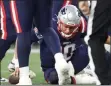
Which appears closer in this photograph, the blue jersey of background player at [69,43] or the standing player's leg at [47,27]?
the standing player's leg at [47,27]

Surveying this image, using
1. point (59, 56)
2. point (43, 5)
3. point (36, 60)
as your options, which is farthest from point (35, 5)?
point (36, 60)

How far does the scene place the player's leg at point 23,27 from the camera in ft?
11.4

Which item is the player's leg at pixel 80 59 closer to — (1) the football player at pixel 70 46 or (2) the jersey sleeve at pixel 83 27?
(1) the football player at pixel 70 46

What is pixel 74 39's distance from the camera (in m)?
4.43

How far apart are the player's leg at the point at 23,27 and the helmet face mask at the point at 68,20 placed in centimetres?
58

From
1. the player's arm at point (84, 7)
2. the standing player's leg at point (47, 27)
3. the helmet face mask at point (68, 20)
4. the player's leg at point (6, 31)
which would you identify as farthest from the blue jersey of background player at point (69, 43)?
the player's arm at point (84, 7)

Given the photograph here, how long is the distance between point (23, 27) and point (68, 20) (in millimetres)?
625

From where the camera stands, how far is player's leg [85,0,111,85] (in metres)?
3.38

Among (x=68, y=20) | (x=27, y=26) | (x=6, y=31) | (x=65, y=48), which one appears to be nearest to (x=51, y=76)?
(x=65, y=48)

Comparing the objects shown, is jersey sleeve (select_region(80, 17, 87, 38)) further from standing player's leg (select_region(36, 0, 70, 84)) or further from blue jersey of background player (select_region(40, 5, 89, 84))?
standing player's leg (select_region(36, 0, 70, 84))

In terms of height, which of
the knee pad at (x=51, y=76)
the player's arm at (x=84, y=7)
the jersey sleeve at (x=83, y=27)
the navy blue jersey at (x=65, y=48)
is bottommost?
the knee pad at (x=51, y=76)

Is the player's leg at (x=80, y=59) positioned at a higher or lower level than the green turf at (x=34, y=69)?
higher

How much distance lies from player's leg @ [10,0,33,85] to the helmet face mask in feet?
1.90

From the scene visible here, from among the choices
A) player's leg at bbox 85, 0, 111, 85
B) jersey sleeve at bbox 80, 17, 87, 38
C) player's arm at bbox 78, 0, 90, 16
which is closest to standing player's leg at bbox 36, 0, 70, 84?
player's leg at bbox 85, 0, 111, 85
